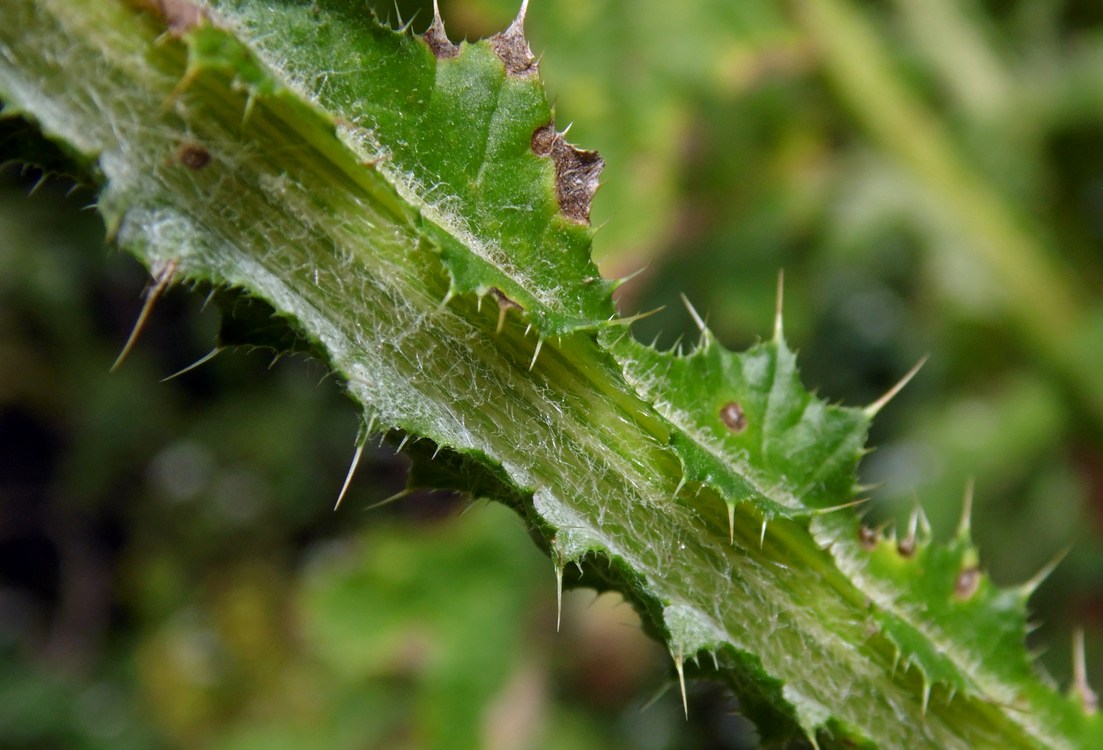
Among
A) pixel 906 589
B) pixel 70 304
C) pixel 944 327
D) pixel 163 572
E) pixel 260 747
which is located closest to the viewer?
pixel 906 589

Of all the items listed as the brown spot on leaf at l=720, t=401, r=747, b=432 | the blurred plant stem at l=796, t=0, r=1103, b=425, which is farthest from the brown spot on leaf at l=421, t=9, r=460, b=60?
the blurred plant stem at l=796, t=0, r=1103, b=425

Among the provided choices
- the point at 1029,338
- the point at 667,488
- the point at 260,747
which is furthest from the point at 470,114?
the point at 260,747

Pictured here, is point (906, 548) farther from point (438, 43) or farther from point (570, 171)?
point (438, 43)

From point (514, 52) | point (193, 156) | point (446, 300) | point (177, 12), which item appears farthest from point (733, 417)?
point (177, 12)

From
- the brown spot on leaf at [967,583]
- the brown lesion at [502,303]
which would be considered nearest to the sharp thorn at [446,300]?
the brown lesion at [502,303]

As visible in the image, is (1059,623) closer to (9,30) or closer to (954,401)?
(954,401)

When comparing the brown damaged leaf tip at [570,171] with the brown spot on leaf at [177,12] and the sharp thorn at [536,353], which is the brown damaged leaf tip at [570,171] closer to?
the sharp thorn at [536,353]

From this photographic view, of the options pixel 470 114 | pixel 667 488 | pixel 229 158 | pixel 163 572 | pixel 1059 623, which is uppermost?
pixel 470 114
